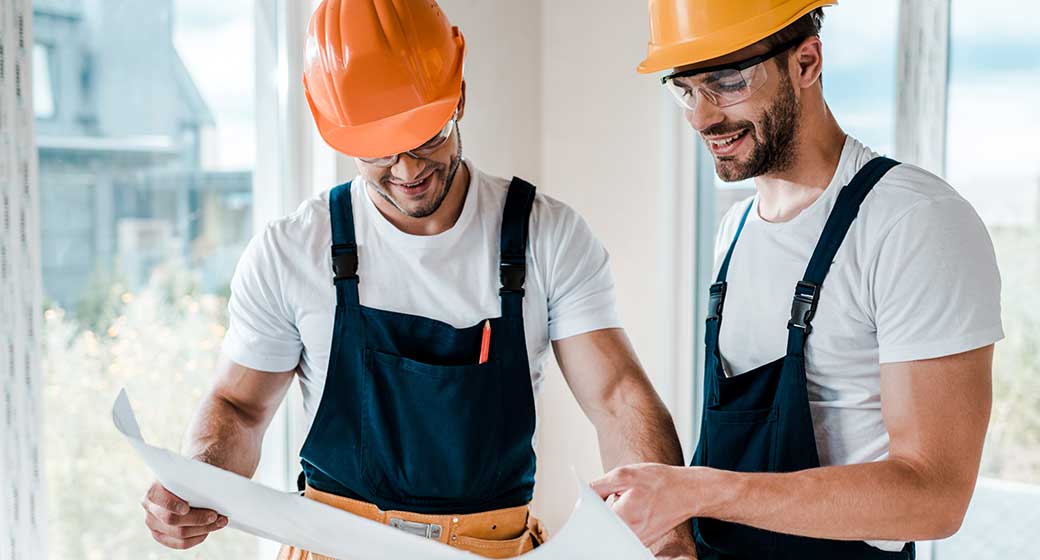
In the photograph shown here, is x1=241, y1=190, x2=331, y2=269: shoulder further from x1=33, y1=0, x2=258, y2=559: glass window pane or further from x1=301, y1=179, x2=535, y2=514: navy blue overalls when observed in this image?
x1=33, y1=0, x2=258, y2=559: glass window pane

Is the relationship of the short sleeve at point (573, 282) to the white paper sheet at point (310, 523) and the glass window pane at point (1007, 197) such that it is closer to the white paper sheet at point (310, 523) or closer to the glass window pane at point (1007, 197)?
the white paper sheet at point (310, 523)

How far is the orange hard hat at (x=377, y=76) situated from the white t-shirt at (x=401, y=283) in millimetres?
206

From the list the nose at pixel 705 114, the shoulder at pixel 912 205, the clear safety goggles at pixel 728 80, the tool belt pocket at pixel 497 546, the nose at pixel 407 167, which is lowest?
the tool belt pocket at pixel 497 546

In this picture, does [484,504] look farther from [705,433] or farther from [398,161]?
[398,161]

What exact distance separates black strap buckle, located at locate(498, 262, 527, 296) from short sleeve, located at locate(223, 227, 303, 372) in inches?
16.2

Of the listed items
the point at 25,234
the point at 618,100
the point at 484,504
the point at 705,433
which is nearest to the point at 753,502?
the point at 705,433

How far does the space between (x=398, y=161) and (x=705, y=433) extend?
736 mm

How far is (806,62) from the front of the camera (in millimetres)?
1591

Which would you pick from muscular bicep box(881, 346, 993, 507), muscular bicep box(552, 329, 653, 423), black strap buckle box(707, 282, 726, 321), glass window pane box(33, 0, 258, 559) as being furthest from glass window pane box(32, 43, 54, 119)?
muscular bicep box(881, 346, 993, 507)

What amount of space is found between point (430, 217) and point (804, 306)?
2.41 ft

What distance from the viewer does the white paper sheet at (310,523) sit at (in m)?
1.04

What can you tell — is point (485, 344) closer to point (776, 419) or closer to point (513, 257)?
point (513, 257)

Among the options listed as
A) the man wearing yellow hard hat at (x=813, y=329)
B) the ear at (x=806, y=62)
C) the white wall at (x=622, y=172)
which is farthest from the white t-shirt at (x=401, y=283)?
the white wall at (x=622, y=172)

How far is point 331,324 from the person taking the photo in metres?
1.79
